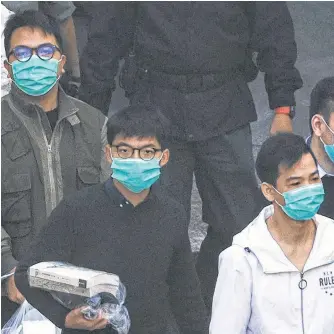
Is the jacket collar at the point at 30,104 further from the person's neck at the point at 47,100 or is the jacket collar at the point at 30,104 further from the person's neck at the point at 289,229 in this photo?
the person's neck at the point at 289,229

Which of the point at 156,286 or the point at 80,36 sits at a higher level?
the point at 80,36

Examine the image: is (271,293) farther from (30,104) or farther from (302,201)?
(30,104)

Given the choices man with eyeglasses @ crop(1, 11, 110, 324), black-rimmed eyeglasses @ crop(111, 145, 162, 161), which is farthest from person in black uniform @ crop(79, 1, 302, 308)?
black-rimmed eyeglasses @ crop(111, 145, 162, 161)

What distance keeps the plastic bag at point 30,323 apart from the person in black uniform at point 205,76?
3.53ft

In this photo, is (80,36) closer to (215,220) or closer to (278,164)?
(215,220)

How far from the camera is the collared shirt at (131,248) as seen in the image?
4562mm

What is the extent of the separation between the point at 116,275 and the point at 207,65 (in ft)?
4.87

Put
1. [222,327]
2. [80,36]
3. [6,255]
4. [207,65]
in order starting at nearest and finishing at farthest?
[222,327], [6,255], [207,65], [80,36]

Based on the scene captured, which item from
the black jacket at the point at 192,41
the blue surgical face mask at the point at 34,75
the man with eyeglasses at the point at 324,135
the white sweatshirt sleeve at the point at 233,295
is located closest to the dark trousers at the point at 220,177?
the black jacket at the point at 192,41

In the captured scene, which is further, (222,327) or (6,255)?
(6,255)

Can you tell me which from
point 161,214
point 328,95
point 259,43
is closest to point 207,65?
point 259,43

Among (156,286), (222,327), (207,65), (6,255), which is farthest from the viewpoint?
(207,65)

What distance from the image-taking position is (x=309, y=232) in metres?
4.48

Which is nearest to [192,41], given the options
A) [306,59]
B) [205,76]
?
[205,76]
